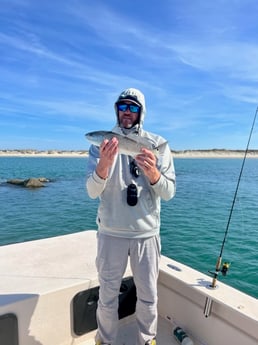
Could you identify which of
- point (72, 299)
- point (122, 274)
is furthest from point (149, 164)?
point (72, 299)

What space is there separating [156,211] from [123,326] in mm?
1651

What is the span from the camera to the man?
8.39 feet

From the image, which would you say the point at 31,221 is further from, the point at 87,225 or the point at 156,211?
the point at 156,211

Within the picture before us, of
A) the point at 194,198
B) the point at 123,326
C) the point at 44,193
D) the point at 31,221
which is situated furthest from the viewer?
the point at 44,193

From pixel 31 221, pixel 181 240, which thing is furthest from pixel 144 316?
pixel 31 221

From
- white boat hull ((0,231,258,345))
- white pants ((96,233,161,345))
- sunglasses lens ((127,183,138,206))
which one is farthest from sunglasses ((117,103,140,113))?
white boat hull ((0,231,258,345))

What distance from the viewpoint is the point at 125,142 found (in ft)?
7.92

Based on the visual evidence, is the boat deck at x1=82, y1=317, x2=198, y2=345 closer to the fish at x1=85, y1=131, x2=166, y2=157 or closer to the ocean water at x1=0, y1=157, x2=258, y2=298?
the fish at x1=85, y1=131, x2=166, y2=157

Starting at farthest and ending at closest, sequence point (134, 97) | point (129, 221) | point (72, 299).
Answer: point (72, 299) < point (134, 97) < point (129, 221)

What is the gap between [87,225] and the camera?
1337cm

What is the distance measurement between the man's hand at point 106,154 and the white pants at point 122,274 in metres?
0.61

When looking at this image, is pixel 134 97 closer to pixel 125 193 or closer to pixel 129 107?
pixel 129 107

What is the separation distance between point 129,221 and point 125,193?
248 millimetres

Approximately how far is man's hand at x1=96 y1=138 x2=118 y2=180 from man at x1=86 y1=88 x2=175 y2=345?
44 millimetres
